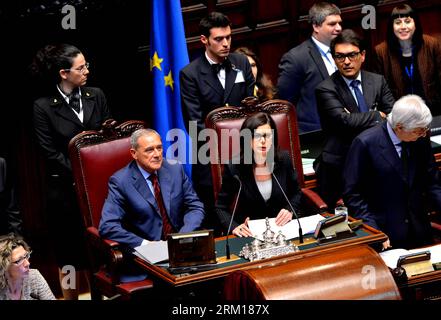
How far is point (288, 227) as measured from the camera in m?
4.88

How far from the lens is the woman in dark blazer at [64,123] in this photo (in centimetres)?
556

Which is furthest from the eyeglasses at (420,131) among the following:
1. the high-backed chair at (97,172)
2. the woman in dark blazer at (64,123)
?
the woman in dark blazer at (64,123)

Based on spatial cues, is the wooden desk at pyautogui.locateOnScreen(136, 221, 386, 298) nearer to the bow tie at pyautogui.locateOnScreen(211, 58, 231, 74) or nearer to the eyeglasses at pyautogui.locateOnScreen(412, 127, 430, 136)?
the eyeglasses at pyautogui.locateOnScreen(412, 127, 430, 136)

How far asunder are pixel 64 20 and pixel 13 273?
6.49 ft

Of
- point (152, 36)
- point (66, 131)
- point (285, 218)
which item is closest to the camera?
point (285, 218)

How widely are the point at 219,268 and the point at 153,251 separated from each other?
44cm

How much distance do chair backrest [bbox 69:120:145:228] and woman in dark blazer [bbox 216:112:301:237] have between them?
0.66 metres

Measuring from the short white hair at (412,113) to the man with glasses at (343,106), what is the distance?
688 millimetres

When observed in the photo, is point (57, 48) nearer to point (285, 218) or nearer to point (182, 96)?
point (182, 96)

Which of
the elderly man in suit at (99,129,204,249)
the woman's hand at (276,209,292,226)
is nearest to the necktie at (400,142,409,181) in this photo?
the woman's hand at (276,209,292,226)

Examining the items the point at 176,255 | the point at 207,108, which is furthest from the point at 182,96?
the point at 176,255

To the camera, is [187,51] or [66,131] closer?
[66,131]

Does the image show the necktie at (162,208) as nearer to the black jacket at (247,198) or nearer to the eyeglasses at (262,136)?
the black jacket at (247,198)

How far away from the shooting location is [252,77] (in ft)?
19.7
